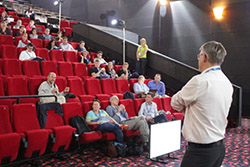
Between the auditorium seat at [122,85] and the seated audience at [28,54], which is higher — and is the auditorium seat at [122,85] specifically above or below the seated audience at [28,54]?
below

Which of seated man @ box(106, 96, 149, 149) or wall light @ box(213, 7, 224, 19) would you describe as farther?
wall light @ box(213, 7, 224, 19)

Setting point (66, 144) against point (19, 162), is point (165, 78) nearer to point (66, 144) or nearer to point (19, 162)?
point (66, 144)

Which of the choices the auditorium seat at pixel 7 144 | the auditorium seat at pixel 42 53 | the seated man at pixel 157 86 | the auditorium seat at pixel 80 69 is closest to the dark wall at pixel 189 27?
the seated man at pixel 157 86

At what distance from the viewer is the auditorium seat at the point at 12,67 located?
3678 millimetres

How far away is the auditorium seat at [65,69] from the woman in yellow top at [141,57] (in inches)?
62.2

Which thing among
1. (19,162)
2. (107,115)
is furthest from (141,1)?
(19,162)

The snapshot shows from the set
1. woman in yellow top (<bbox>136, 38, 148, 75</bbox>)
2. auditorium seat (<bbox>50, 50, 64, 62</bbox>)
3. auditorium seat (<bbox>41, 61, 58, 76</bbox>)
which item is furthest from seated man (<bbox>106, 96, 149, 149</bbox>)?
woman in yellow top (<bbox>136, 38, 148, 75</bbox>)

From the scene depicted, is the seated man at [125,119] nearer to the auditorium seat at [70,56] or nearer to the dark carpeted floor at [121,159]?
the dark carpeted floor at [121,159]

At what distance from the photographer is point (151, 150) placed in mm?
2539

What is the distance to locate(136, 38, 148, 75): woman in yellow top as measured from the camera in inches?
215

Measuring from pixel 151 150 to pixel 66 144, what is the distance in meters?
0.89

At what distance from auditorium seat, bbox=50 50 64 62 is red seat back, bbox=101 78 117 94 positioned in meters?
0.97

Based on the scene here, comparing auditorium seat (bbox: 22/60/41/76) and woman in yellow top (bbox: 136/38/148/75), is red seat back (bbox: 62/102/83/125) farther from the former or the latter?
woman in yellow top (bbox: 136/38/148/75)

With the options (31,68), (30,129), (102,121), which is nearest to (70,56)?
(31,68)
